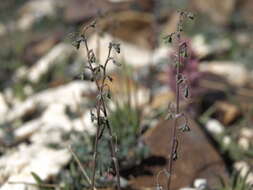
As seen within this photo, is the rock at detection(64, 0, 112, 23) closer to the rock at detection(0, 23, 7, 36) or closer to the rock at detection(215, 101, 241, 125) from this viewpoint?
the rock at detection(0, 23, 7, 36)

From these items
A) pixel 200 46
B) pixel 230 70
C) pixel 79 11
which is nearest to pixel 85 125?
pixel 230 70

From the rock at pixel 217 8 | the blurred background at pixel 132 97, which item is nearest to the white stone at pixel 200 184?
the blurred background at pixel 132 97

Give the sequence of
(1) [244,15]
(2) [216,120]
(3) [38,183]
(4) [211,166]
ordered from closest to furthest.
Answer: (3) [38,183]
(4) [211,166]
(2) [216,120]
(1) [244,15]

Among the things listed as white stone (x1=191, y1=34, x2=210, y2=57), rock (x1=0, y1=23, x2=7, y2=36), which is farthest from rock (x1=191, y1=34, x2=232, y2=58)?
rock (x1=0, y1=23, x2=7, y2=36)

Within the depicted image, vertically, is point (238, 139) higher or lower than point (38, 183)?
lower

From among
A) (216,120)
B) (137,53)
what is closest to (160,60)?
(137,53)

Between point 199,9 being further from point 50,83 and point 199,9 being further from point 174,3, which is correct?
point 50,83

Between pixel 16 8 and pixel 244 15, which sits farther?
pixel 16 8
